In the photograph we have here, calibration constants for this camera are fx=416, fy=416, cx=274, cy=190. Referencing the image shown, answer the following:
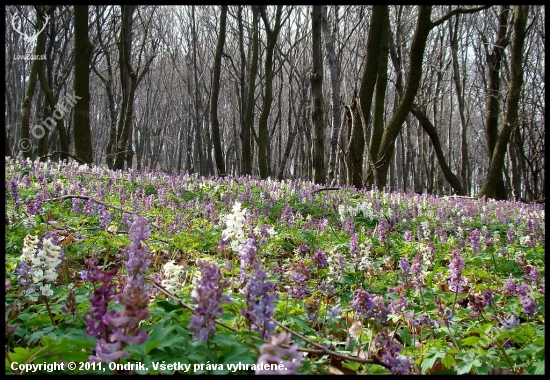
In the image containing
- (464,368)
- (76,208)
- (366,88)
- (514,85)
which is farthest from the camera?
(514,85)

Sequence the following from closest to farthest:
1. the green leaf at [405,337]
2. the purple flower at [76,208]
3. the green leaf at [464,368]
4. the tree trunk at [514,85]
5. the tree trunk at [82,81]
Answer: the green leaf at [464,368]
the green leaf at [405,337]
the purple flower at [76,208]
the tree trunk at [82,81]
the tree trunk at [514,85]

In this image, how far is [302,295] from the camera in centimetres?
254

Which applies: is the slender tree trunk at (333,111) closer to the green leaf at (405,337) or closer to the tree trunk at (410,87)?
the tree trunk at (410,87)

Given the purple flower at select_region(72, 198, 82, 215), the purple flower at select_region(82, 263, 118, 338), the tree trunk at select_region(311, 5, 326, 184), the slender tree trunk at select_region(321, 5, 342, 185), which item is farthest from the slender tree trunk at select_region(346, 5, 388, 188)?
the purple flower at select_region(82, 263, 118, 338)

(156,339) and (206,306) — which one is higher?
(206,306)

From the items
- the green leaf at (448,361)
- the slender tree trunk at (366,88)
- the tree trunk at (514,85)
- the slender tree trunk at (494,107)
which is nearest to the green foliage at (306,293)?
the green leaf at (448,361)

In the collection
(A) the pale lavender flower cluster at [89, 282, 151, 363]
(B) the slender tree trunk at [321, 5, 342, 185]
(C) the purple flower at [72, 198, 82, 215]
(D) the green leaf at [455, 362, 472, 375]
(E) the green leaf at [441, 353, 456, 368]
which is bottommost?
(E) the green leaf at [441, 353, 456, 368]

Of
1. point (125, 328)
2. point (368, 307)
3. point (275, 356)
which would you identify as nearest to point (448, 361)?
point (368, 307)

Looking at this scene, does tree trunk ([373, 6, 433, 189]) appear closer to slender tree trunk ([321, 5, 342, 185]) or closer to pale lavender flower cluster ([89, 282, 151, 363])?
slender tree trunk ([321, 5, 342, 185])

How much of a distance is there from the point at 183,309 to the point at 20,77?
3475 cm

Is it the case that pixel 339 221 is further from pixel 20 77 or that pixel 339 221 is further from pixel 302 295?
pixel 20 77

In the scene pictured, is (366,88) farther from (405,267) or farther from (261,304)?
(261,304)

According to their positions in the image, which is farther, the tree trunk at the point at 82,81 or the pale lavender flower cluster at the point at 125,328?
the tree trunk at the point at 82,81

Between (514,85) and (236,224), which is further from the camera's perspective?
(514,85)
